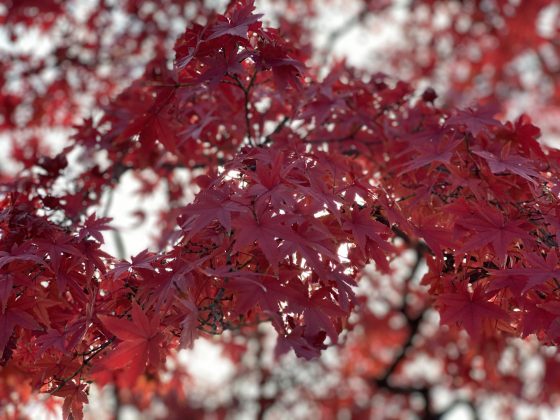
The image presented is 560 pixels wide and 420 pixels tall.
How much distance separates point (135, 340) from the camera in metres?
1.24

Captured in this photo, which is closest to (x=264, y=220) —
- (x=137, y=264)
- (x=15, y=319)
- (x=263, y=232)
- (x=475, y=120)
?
(x=263, y=232)

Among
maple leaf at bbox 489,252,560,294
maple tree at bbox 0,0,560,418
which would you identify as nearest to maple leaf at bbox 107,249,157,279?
maple tree at bbox 0,0,560,418

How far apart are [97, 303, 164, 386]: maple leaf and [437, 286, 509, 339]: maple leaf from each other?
765 millimetres

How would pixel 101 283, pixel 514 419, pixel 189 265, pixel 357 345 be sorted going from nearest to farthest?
pixel 189 265, pixel 101 283, pixel 514 419, pixel 357 345

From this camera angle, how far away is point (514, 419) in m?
6.29

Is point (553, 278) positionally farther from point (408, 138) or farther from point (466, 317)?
point (408, 138)

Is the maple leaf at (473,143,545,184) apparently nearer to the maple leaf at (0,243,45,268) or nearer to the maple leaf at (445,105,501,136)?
the maple leaf at (445,105,501,136)

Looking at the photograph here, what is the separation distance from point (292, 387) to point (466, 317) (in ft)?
17.1

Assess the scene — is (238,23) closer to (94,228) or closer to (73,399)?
(94,228)

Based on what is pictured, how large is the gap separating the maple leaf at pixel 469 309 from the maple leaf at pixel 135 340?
2.51 feet

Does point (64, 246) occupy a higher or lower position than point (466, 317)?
higher

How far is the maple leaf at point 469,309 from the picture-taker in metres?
1.41

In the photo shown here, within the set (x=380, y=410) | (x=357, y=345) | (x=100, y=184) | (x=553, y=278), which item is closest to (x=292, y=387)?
(x=357, y=345)

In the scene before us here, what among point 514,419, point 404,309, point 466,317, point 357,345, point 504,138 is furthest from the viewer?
point 357,345
